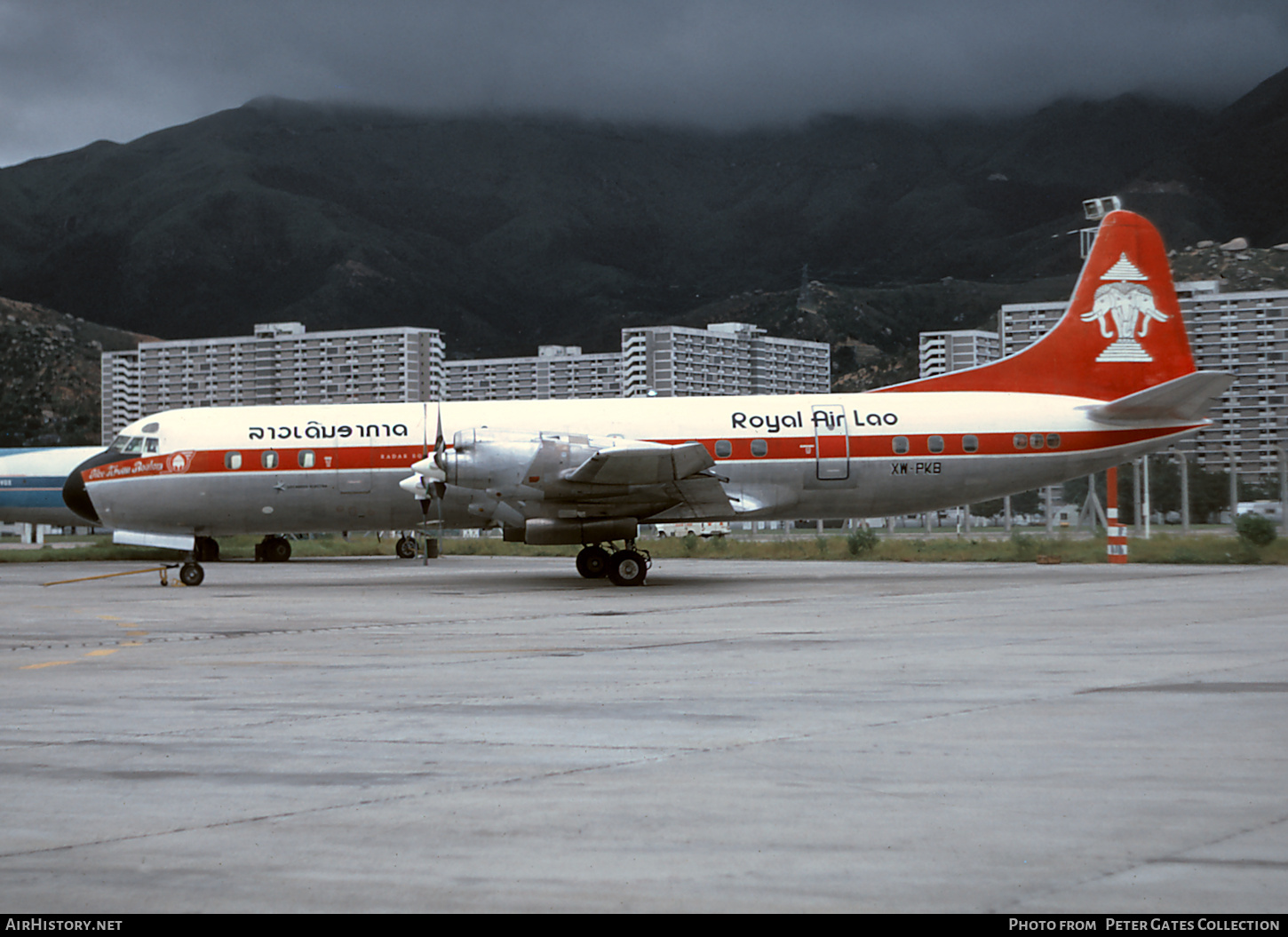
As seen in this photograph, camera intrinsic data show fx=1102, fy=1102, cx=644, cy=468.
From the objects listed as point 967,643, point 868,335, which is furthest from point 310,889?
point 868,335

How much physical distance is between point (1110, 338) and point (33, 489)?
143 ft

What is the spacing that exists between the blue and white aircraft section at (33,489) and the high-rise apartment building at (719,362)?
90.8 meters

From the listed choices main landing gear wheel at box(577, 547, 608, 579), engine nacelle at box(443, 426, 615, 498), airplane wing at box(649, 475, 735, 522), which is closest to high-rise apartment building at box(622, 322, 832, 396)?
main landing gear wheel at box(577, 547, 608, 579)

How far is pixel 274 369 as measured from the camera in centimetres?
12925

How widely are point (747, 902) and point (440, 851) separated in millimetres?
1524

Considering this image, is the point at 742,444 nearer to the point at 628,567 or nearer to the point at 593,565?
the point at 628,567

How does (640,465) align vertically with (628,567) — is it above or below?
above

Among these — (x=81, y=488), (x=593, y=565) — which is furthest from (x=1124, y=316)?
(x=81, y=488)

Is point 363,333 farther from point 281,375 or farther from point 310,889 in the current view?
point 310,889

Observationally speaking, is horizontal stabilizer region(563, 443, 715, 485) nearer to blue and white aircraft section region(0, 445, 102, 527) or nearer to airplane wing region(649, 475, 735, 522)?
airplane wing region(649, 475, 735, 522)

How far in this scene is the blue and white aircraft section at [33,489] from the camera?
47.8 meters

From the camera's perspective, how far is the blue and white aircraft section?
47.8m

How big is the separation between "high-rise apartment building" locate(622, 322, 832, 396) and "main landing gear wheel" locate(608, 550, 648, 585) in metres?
112

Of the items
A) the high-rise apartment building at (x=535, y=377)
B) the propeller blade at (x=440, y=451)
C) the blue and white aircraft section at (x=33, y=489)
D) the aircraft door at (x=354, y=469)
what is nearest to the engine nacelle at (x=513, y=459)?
the propeller blade at (x=440, y=451)
